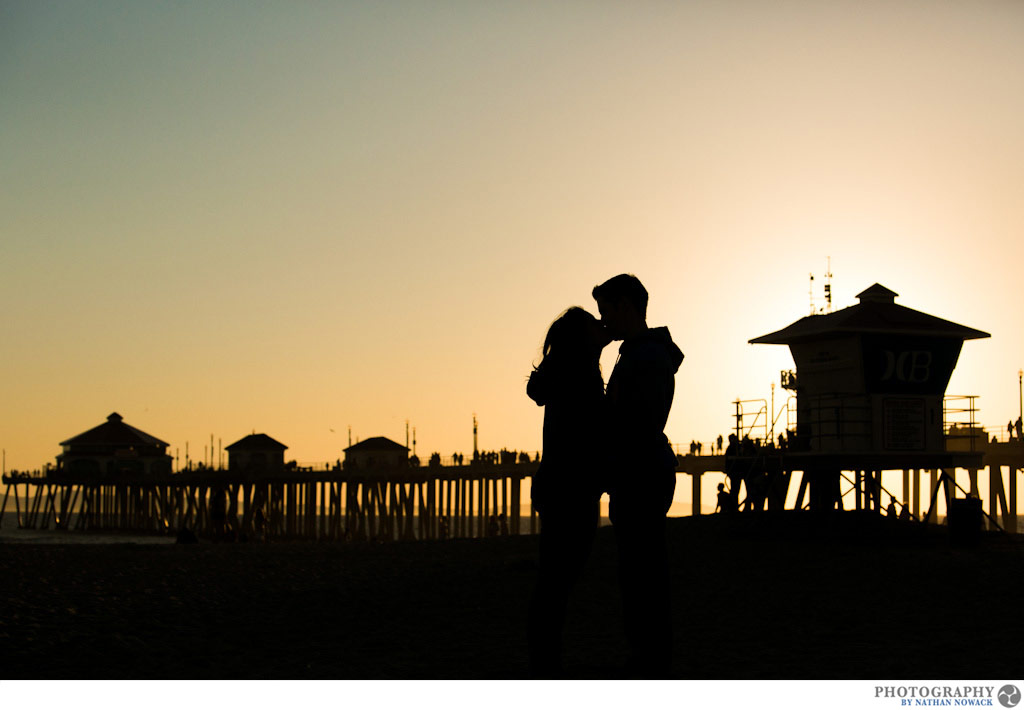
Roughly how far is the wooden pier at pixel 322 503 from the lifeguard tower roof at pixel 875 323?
19145 millimetres

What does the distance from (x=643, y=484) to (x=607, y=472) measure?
0.18 meters

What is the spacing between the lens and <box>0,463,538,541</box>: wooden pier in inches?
2042

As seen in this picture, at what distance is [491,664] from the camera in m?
Result: 7.28

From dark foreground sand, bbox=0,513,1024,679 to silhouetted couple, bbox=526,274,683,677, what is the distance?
0.40 meters

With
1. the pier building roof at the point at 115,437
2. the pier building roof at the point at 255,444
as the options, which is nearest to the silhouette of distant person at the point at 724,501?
the pier building roof at the point at 255,444

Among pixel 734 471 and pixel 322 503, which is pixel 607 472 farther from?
pixel 322 503

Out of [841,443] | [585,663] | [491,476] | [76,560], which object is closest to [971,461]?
[841,443]

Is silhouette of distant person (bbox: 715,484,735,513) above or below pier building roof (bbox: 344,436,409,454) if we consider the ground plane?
below

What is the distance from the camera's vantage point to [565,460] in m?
5.83

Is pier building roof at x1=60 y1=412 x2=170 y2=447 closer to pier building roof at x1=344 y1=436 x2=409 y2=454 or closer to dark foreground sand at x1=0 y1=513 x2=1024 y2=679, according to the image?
pier building roof at x1=344 y1=436 x2=409 y2=454

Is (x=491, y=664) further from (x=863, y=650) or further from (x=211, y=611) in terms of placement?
(x=211, y=611)
